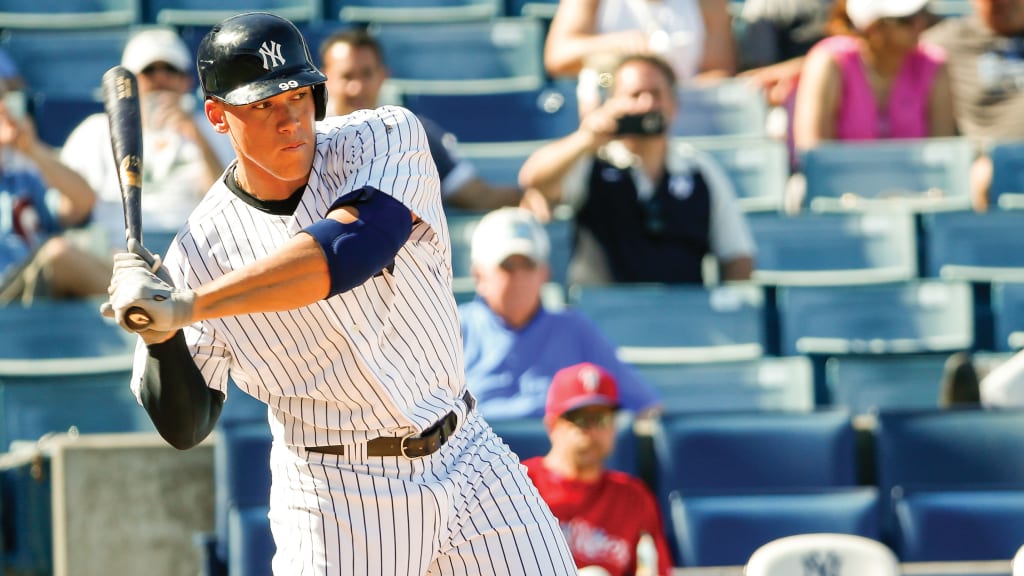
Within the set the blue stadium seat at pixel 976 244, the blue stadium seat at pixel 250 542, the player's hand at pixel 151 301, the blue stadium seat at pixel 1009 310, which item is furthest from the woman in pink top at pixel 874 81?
the player's hand at pixel 151 301

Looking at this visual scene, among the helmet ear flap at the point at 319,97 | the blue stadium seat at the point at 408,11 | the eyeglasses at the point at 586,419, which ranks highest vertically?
the blue stadium seat at the point at 408,11

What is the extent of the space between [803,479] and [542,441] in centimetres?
72

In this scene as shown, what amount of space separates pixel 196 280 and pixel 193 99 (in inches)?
152

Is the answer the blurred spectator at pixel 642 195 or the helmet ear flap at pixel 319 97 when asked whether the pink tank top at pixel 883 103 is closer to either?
the blurred spectator at pixel 642 195

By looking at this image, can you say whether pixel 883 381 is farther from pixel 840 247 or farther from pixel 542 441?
pixel 542 441

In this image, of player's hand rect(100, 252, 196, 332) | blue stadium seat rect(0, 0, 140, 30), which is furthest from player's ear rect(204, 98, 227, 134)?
blue stadium seat rect(0, 0, 140, 30)

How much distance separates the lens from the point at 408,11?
23.8ft

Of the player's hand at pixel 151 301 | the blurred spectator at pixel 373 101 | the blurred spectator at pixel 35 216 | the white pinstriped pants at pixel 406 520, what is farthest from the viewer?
the blurred spectator at pixel 373 101

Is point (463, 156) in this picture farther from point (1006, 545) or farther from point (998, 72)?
point (1006, 545)

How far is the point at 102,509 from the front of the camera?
4.30m

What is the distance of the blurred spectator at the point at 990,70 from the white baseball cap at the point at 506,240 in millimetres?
2433

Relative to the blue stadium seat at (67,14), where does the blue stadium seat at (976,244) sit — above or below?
below

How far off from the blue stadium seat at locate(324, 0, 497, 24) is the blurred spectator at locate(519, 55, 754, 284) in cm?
197

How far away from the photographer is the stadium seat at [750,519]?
3973mm
